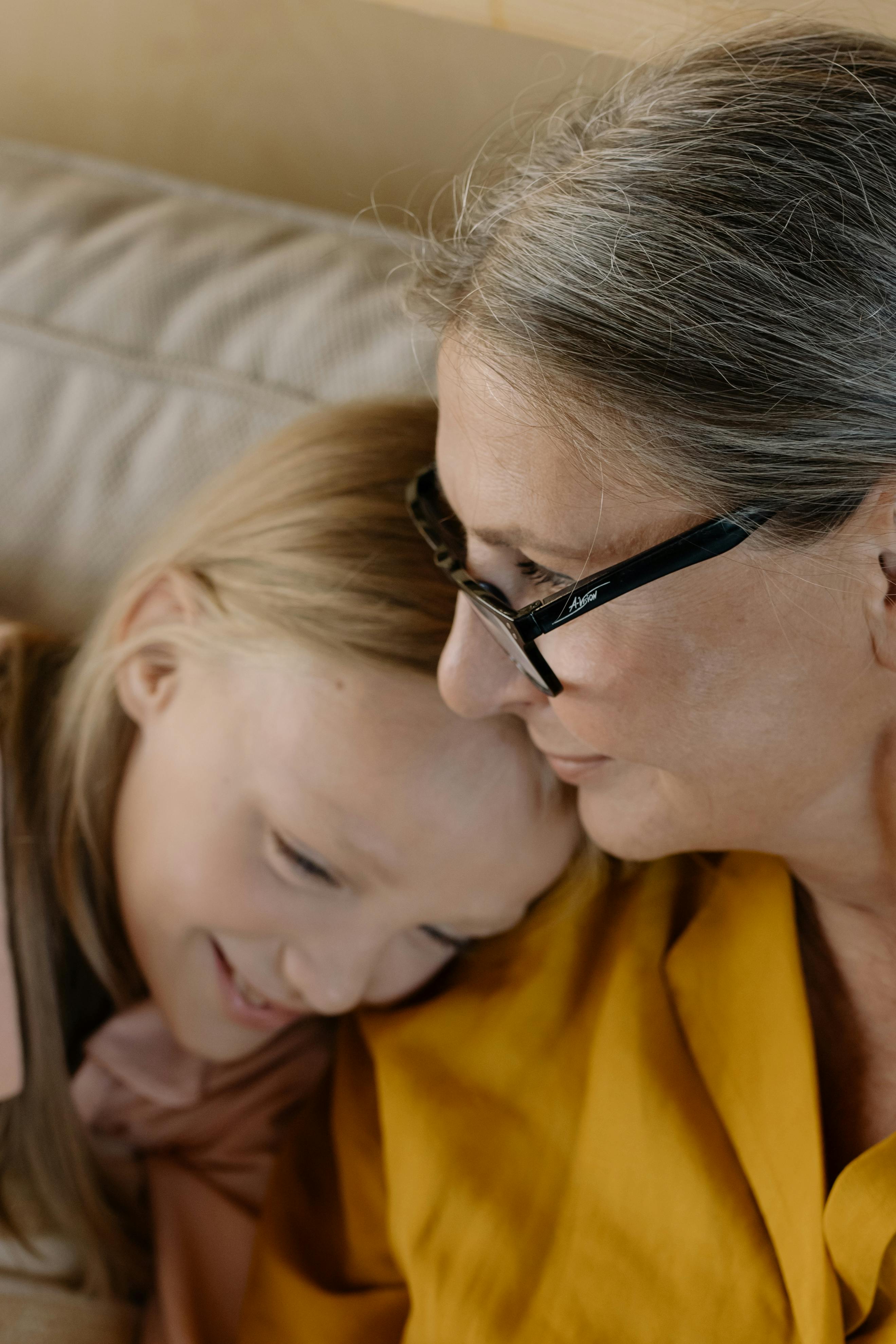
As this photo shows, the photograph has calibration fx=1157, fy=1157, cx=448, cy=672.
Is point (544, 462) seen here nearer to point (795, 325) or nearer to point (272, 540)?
point (795, 325)

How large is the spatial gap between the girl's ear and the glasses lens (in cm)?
40

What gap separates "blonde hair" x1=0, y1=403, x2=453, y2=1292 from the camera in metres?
1.13

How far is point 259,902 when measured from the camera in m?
1.15

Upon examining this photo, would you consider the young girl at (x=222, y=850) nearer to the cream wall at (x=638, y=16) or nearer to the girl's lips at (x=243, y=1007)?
the girl's lips at (x=243, y=1007)

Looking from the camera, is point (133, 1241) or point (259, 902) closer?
point (259, 902)

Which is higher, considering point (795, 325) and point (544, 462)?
point (795, 325)

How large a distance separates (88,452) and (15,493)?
0.10 meters

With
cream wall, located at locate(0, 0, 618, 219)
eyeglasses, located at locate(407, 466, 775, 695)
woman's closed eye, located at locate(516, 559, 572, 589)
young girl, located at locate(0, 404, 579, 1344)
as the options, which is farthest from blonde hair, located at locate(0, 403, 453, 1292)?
cream wall, located at locate(0, 0, 618, 219)

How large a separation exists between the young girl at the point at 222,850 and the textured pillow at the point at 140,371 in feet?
0.40

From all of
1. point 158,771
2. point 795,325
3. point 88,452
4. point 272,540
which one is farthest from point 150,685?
point 795,325

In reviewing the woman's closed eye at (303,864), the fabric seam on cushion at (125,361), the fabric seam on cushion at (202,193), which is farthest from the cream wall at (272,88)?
the woman's closed eye at (303,864)

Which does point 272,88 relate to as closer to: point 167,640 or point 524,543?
point 167,640

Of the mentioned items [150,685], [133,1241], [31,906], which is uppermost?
[150,685]

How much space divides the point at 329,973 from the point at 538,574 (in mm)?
515
